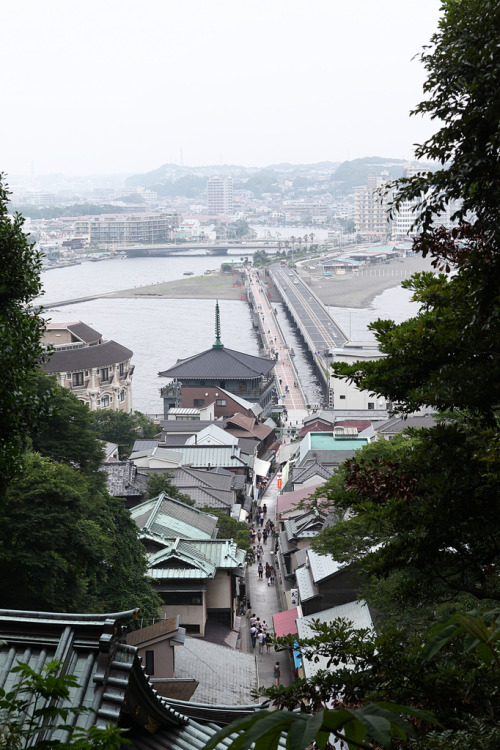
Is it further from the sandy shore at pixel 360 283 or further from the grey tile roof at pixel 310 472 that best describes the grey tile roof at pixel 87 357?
the sandy shore at pixel 360 283

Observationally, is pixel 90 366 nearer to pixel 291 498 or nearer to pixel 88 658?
pixel 291 498

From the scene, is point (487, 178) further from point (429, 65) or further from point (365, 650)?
point (365, 650)

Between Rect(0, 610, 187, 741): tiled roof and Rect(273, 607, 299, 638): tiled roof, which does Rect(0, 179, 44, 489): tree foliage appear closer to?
Rect(0, 610, 187, 741): tiled roof

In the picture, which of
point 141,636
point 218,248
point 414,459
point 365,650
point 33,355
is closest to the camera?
point 365,650

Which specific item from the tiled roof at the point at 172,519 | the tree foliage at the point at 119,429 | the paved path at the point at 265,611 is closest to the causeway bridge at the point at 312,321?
the tree foliage at the point at 119,429

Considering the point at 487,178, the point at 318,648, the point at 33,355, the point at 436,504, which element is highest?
the point at 487,178

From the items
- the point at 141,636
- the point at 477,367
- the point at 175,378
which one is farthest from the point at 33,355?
the point at 175,378

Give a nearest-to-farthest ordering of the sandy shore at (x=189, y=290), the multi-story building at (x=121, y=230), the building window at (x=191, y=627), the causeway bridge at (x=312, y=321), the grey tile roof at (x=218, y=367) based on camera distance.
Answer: the building window at (x=191, y=627)
the grey tile roof at (x=218, y=367)
the causeway bridge at (x=312, y=321)
the sandy shore at (x=189, y=290)
the multi-story building at (x=121, y=230)
